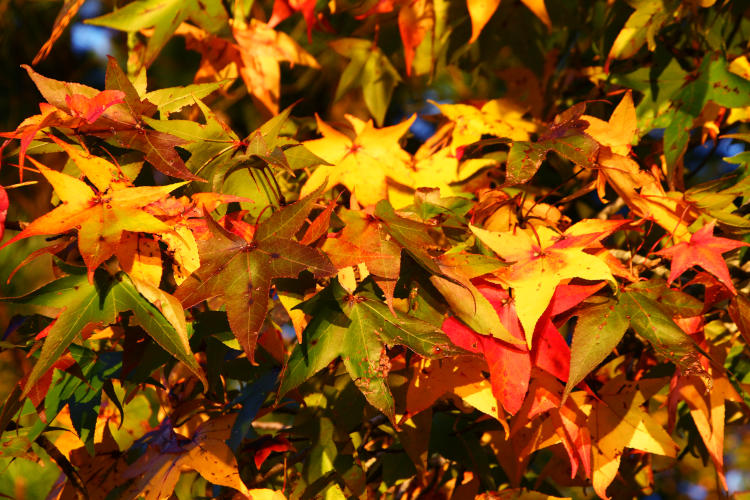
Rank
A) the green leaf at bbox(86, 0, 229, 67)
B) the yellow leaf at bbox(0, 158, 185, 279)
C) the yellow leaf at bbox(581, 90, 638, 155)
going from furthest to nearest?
the green leaf at bbox(86, 0, 229, 67) < the yellow leaf at bbox(581, 90, 638, 155) < the yellow leaf at bbox(0, 158, 185, 279)

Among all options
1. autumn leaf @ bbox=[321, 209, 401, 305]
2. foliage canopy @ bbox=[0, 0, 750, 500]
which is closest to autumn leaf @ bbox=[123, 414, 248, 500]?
foliage canopy @ bbox=[0, 0, 750, 500]

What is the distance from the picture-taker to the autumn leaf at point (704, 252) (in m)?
0.74

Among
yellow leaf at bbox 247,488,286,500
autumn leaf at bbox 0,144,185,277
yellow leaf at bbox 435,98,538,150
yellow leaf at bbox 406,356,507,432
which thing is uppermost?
autumn leaf at bbox 0,144,185,277

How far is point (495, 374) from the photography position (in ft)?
2.37

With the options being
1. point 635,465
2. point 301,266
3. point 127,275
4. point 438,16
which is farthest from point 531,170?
point 635,465

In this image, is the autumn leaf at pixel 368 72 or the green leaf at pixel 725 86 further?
the autumn leaf at pixel 368 72

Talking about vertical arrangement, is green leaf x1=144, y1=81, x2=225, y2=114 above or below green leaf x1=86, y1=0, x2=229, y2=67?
below

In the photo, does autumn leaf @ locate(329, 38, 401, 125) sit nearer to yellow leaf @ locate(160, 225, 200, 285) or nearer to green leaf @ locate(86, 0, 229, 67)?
green leaf @ locate(86, 0, 229, 67)

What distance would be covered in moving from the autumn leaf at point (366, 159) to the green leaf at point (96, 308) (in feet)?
1.12

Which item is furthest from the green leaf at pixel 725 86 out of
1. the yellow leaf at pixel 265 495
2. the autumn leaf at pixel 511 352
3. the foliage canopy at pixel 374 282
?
the yellow leaf at pixel 265 495

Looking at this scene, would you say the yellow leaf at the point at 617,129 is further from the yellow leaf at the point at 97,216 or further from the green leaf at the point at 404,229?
the yellow leaf at the point at 97,216

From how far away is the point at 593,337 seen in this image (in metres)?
0.72

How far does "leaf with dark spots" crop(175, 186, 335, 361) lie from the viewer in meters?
0.64

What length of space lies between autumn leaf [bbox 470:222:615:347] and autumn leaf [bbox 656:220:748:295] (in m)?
0.09
